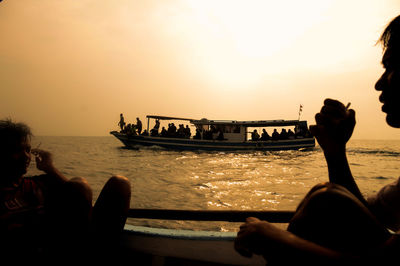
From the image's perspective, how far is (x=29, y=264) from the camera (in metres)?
1.34

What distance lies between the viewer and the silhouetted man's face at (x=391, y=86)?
0.99 m

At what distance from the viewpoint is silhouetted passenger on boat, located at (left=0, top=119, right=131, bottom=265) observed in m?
1.35

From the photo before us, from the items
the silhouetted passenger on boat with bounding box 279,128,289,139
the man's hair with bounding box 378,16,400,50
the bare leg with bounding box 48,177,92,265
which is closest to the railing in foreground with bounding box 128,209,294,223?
the bare leg with bounding box 48,177,92,265

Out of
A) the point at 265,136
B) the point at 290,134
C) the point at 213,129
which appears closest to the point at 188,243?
the point at 213,129

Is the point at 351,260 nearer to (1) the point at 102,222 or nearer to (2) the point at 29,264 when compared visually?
(1) the point at 102,222

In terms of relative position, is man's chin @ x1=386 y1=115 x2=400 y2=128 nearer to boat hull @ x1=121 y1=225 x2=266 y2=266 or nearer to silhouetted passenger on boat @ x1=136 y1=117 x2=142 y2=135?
boat hull @ x1=121 y1=225 x2=266 y2=266

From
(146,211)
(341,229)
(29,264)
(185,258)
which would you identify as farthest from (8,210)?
(341,229)

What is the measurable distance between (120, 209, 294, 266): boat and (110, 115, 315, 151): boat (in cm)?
2013

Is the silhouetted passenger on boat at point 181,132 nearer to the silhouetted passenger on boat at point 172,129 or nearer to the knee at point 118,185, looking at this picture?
the silhouetted passenger on boat at point 172,129

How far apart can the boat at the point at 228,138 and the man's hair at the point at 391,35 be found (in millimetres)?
21018

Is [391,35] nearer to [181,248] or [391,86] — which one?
[391,86]

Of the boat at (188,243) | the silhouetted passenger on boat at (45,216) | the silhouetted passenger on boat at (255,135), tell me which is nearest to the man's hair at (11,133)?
the silhouetted passenger on boat at (45,216)

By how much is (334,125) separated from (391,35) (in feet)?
1.57

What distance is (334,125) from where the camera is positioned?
114cm
